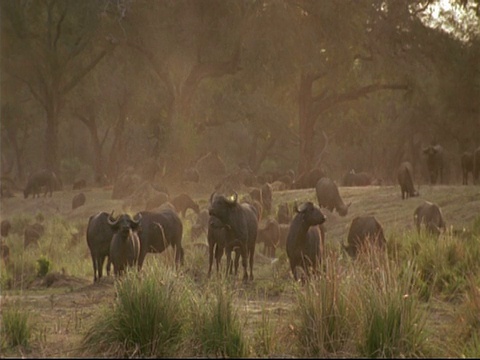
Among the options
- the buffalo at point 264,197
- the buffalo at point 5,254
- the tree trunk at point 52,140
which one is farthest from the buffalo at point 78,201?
the buffalo at point 5,254

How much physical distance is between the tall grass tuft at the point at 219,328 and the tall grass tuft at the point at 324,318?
0.61m

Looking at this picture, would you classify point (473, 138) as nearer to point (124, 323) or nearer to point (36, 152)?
point (124, 323)

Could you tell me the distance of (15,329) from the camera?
29.1ft

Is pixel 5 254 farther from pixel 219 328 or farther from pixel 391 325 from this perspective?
pixel 391 325

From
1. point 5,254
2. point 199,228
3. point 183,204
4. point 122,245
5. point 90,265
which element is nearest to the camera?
point 122,245

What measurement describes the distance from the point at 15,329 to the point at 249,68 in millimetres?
25399

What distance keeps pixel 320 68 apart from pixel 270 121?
13.8m

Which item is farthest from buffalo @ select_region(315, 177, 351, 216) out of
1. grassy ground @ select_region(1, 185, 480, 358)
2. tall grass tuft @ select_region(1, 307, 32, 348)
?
tall grass tuft @ select_region(1, 307, 32, 348)

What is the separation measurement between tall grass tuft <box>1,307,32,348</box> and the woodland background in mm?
21776

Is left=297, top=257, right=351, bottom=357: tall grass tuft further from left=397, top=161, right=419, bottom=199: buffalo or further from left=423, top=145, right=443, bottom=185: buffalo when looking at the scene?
left=423, top=145, right=443, bottom=185: buffalo

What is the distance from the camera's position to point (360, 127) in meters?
46.5

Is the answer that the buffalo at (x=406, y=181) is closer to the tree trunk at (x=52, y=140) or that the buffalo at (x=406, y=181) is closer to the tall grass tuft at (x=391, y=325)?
the tall grass tuft at (x=391, y=325)

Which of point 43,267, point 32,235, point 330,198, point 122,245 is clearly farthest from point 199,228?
point 122,245

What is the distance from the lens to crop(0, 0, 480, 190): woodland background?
33719 millimetres
